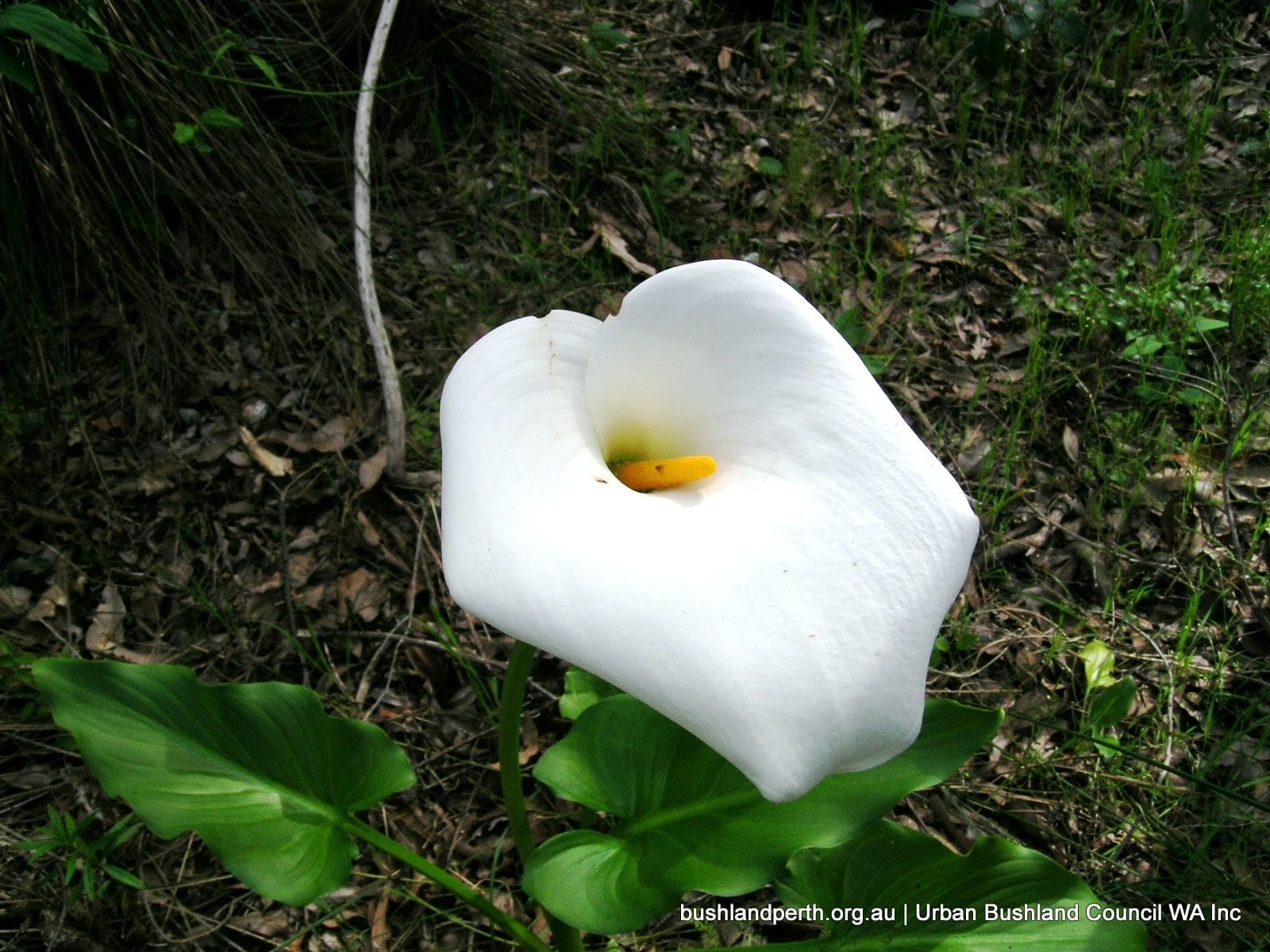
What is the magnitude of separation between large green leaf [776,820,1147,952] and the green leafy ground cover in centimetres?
31

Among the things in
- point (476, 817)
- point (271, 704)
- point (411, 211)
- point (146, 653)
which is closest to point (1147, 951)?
point (476, 817)

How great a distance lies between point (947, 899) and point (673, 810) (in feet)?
1.28

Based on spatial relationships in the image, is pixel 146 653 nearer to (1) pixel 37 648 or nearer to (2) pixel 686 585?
(1) pixel 37 648

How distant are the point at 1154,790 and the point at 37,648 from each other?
6.89 ft

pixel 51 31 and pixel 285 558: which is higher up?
pixel 51 31

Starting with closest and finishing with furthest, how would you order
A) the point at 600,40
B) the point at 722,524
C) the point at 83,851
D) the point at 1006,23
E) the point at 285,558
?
the point at 722,524 < the point at 83,851 < the point at 285,558 < the point at 1006,23 < the point at 600,40

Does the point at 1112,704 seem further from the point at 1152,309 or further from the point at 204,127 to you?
the point at 204,127

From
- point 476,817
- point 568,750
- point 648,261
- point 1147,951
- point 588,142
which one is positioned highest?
point 588,142

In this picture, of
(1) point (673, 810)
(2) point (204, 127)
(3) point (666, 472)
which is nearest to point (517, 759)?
(1) point (673, 810)

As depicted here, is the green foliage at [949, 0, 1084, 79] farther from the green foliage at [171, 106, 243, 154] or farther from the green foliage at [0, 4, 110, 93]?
the green foliage at [0, 4, 110, 93]

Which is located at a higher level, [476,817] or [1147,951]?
[1147,951]

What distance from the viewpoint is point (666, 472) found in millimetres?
989

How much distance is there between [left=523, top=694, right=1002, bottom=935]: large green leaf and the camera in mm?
1082

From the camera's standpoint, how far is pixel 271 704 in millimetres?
1197
